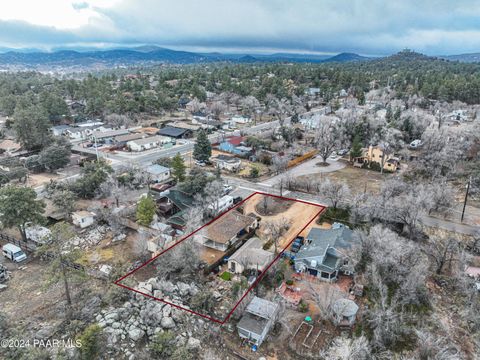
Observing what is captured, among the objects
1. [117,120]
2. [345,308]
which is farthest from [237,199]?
[117,120]

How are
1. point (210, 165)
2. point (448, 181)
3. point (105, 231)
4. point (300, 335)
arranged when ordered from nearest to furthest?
point (300, 335), point (105, 231), point (448, 181), point (210, 165)

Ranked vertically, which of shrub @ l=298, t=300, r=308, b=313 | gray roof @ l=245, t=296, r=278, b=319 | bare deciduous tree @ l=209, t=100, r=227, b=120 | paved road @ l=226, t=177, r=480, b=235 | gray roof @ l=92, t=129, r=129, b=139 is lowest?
shrub @ l=298, t=300, r=308, b=313

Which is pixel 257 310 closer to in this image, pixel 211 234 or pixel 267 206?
pixel 211 234

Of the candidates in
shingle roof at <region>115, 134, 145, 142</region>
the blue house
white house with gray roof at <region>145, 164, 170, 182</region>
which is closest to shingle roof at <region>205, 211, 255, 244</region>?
white house with gray roof at <region>145, 164, 170, 182</region>

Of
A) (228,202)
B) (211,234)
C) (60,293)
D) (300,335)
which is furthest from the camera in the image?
(228,202)

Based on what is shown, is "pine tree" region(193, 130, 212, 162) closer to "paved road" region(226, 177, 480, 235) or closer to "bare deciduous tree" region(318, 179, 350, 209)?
"paved road" region(226, 177, 480, 235)

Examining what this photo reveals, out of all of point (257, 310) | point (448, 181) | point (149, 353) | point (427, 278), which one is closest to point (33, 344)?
point (149, 353)

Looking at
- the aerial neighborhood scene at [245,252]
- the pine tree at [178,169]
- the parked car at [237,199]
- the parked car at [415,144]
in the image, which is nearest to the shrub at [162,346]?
the aerial neighborhood scene at [245,252]
